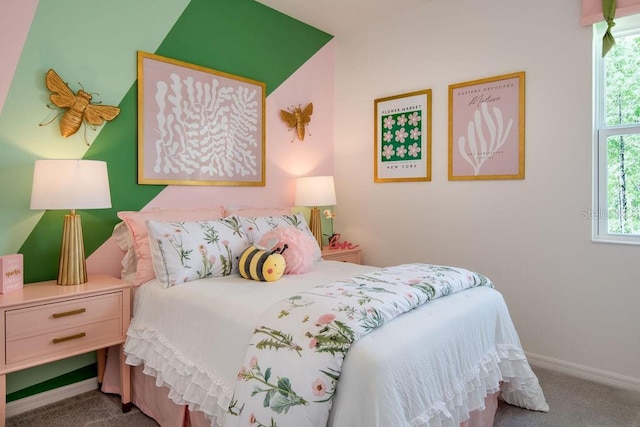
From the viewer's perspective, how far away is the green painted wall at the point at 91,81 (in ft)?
7.16

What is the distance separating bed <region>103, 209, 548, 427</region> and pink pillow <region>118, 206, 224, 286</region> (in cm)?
1

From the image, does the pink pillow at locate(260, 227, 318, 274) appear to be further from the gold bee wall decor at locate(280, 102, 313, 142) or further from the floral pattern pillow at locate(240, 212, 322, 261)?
the gold bee wall decor at locate(280, 102, 313, 142)

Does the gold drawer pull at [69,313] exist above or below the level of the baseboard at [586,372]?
above

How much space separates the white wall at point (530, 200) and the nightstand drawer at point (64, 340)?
232 cm

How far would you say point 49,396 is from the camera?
228 cm

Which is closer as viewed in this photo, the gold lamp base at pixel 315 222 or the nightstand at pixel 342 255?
the nightstand at pixel 342 255

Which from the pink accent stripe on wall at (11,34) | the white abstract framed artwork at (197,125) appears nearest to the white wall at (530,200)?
the white abstract framed artwork at (197,125)

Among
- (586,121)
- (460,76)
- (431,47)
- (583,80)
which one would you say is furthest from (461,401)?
(431,47)

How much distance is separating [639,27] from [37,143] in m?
3.68

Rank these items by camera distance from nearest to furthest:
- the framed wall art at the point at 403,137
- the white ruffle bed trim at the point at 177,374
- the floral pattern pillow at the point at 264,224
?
the white ruffle bed trim at the point at 177,374 → the floral pattern pillow at the point at 264,224 → the framed wall art at the point at 403,137

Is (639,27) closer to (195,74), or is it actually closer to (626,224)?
(626,224)

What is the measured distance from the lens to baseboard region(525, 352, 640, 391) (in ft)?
8.10

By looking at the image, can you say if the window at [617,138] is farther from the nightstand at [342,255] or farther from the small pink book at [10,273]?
the small pink book at [10,273]

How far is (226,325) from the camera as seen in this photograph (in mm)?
1682
